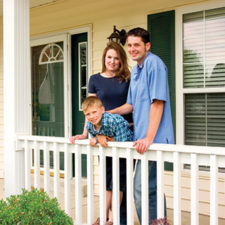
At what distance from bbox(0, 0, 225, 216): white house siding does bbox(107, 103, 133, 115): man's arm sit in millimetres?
1578

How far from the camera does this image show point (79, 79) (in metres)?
5.22

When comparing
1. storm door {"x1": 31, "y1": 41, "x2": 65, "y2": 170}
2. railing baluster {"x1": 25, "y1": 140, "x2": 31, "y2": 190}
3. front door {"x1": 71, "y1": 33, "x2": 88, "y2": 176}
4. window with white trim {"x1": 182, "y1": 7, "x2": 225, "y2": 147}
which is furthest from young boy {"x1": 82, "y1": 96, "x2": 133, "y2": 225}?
storm door {"x1": 31, "y1": 41, "x2": 65, "y2": 170}

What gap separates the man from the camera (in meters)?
2.45

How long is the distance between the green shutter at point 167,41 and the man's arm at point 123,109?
53.9 inches

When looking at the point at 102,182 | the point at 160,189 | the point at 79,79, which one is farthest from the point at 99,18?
the point at 160,189

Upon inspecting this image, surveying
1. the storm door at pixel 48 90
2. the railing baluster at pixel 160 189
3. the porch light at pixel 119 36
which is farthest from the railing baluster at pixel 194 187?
the storm door at pixel 48 90

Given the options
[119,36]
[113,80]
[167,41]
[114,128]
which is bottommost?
[114,128]

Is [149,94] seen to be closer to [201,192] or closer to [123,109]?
[123,109]

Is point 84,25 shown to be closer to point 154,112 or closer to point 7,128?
point 7,128

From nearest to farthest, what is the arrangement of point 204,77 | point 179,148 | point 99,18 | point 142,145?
point 179,148
point 142,145
point 204,77
point 99,18

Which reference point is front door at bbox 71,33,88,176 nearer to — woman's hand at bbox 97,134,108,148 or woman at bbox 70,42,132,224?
woman at bbox 70,42,132,224

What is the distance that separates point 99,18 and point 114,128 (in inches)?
102

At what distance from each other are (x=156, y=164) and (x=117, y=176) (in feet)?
1.01

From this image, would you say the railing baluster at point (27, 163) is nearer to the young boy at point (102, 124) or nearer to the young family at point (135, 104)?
the young family at point (135, 104)
